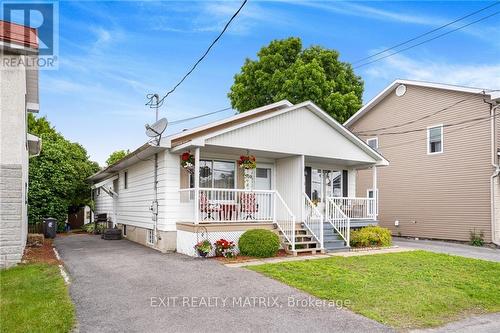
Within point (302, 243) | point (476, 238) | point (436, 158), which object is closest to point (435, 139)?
point (436, 158)

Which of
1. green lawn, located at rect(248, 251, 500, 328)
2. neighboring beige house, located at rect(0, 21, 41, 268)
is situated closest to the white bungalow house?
green lawn, located at rect(248, 251, 500, 328)

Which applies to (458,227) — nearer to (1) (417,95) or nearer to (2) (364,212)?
(2) (364,212)

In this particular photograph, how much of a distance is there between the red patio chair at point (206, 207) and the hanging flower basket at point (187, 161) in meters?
0.92

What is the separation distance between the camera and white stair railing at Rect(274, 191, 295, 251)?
11952 mm

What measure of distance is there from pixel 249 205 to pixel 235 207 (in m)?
A: 0.55

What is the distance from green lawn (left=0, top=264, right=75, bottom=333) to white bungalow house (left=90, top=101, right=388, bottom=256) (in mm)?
4345

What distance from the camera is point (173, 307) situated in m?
6.23

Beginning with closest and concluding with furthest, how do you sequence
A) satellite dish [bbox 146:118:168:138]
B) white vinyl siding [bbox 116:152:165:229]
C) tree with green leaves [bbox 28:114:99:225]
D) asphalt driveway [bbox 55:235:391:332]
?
asphalt driveway [bbox 55:235:391:332], satellite dish [bbox 146:118:168:138], white vinyl siding [bbox 116:152:165:229], tree with green leaves [bbox 28:114:99:225]

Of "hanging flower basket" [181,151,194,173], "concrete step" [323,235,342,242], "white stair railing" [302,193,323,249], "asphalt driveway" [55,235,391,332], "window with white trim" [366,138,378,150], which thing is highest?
"window with white trim" [366,138,378,150]

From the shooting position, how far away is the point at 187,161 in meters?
12.2

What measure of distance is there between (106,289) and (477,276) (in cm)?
833

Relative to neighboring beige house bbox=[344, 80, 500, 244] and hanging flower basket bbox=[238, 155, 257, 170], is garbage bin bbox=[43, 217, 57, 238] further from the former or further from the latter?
neighboring beige house bbox=[344, 80, 500, 244]

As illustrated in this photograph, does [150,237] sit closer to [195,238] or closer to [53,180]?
[195,238]

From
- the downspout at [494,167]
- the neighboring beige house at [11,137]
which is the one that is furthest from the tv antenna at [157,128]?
the downspout at [494,167]
